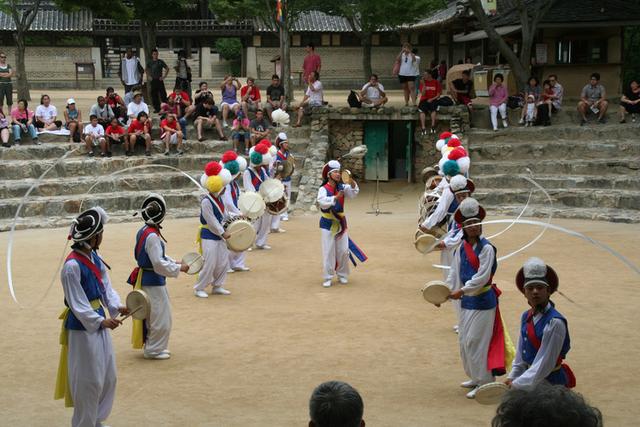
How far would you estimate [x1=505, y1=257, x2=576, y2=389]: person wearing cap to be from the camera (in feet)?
17.4

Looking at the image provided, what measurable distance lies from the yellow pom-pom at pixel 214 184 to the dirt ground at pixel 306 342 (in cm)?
141

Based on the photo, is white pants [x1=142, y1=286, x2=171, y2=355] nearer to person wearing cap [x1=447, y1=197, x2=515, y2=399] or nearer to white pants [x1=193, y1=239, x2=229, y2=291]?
white pants [x1=193, y1=239, x2=229, y2=291]

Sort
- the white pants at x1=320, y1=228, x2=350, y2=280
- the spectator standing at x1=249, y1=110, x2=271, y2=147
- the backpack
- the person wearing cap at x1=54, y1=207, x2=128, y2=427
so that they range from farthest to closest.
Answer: the backpack → the spectator standing at x1=249, y1=110, x2=271, y2=147 → the white pants at x1=320, y1=228, x2=350, y2=280 → the person wearing cap at x1=54, y1=207, x2=128, y2=427

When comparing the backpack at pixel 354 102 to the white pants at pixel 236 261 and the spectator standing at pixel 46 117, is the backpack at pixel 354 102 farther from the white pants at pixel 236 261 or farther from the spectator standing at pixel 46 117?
the white pants at pixel 236 261

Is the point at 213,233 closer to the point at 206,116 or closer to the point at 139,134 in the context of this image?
the point at 139,134

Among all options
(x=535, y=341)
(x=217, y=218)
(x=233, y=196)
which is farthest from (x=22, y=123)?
(x=535, y=341)

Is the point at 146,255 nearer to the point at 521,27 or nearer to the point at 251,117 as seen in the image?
the point at 251,117

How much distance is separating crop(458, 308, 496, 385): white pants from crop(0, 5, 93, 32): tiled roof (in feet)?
114

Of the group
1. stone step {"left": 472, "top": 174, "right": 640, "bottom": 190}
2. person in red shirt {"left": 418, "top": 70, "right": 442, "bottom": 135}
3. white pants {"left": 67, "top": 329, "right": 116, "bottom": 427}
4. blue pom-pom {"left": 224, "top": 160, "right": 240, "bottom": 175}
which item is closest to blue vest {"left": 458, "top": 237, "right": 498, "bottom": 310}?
Result: white pants {"left": 67, "top": 329, "right": 116, "bottom": 427}

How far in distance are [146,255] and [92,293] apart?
166 cm

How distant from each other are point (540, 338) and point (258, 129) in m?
15.5

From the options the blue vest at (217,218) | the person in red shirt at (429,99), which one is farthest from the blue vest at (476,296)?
the person in red shirt at (429,99)

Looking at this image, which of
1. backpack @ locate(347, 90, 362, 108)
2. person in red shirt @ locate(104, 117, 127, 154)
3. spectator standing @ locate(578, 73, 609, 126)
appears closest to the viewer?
person in red shirt @ locate(104, 117, 127, 154)

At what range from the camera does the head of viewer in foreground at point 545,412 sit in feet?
9.04
